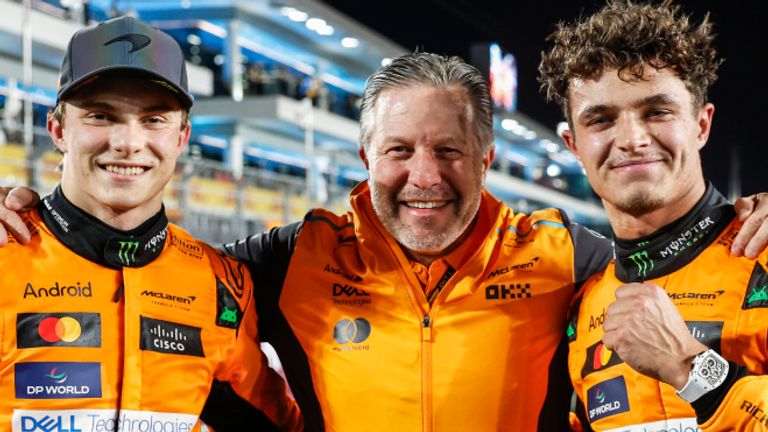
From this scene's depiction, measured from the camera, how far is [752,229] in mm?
2639

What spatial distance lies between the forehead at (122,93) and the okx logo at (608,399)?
1601 millimetres

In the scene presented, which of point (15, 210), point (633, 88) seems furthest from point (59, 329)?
point (633, 88)

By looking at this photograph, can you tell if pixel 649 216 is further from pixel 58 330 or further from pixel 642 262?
pixel 58 330

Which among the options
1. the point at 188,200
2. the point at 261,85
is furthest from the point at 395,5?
the point at 188,200

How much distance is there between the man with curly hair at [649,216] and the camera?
2545 millimetres

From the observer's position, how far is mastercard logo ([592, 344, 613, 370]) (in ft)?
9.40

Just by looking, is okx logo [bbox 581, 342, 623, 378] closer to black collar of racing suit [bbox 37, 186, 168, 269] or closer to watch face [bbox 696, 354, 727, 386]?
watch face [bbox 696, 354, 727, 386]

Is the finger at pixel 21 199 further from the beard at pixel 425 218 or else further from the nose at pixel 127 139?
the beard at pixel 425 218

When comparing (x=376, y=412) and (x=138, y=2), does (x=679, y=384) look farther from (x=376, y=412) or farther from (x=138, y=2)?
(x=138, y=2)

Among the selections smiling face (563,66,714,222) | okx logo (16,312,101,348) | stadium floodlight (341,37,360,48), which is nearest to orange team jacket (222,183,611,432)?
smiling face (563,66,714,222)

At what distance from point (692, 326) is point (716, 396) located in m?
0.32

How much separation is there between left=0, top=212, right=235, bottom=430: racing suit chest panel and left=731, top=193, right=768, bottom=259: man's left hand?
1.59 m

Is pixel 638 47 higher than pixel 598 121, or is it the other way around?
pixel 638 47

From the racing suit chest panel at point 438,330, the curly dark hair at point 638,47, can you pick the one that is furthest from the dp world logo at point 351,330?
the curly dark hair at point 638,47
